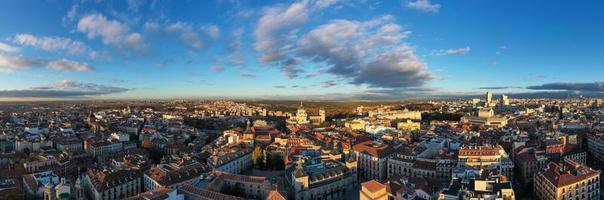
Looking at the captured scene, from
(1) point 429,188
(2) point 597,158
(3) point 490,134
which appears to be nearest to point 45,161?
(1) point 429,188

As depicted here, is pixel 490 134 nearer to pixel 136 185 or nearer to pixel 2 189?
pixel 136 185

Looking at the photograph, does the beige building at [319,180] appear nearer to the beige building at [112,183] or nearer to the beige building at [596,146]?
the beige building at [112,183]

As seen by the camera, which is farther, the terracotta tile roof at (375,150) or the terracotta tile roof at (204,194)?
the terracotta tile roof at (375,150)

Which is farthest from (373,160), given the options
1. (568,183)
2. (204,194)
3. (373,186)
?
(204,194)

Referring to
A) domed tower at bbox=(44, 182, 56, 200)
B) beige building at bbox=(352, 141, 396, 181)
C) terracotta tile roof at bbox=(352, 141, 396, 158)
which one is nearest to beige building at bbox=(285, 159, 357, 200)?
beige building at bbox=(352, 141, 396, 181)

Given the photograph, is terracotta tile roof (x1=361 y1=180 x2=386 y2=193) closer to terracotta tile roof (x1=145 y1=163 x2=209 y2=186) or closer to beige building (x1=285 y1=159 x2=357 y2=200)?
beige building (x1=285 y1=159 x2=357 y2=200)

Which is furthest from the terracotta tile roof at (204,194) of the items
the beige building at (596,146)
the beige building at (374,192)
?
the beige building at (596,146)

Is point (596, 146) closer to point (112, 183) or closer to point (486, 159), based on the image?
point (486, 159)
